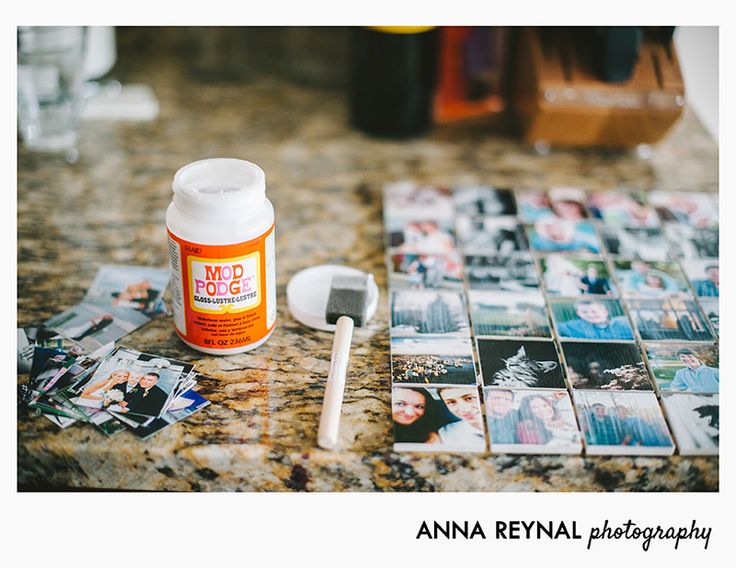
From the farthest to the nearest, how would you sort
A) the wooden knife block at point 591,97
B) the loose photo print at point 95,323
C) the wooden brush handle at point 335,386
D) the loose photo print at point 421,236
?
1. the wooden knife block at point 591,97
2. the loose photo print at point 421,236
3. the loose photo print at point 95,323
4. the wooden brush handle at point 335,386

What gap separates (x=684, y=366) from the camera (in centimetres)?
83

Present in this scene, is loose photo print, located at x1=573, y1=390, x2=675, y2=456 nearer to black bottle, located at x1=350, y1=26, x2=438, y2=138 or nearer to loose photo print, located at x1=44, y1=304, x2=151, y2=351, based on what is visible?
loose photo print, located at x1=44, y1=304, x2=151, y2=351

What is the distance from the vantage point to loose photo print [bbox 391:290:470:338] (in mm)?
871

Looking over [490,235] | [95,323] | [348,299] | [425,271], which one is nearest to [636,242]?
[490,235]

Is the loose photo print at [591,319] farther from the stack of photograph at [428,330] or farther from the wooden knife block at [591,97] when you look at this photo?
the wooden knife block at [591,97]

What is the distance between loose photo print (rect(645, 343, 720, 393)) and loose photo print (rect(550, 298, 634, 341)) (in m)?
0.04

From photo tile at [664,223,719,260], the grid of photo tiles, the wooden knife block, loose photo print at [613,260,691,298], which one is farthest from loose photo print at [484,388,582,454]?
the wooden knife block

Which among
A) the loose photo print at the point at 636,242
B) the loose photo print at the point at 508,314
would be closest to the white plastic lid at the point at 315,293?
the loose photo print at the point at 508,314

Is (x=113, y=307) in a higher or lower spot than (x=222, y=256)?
lower

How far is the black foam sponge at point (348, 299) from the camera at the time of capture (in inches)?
33.8

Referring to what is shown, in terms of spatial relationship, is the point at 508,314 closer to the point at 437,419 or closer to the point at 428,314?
the point at 428,314

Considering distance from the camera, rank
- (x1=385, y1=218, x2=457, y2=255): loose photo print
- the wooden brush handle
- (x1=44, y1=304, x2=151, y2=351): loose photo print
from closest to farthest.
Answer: the wooden brush handle, (x1=44, y1=304, x2=151, y2=351): loose photo print, (x1=385, y1=218, x2=457, y2=255): loose photo print

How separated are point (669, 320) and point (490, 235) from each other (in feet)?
0.84

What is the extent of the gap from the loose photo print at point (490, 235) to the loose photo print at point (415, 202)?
3 cm
